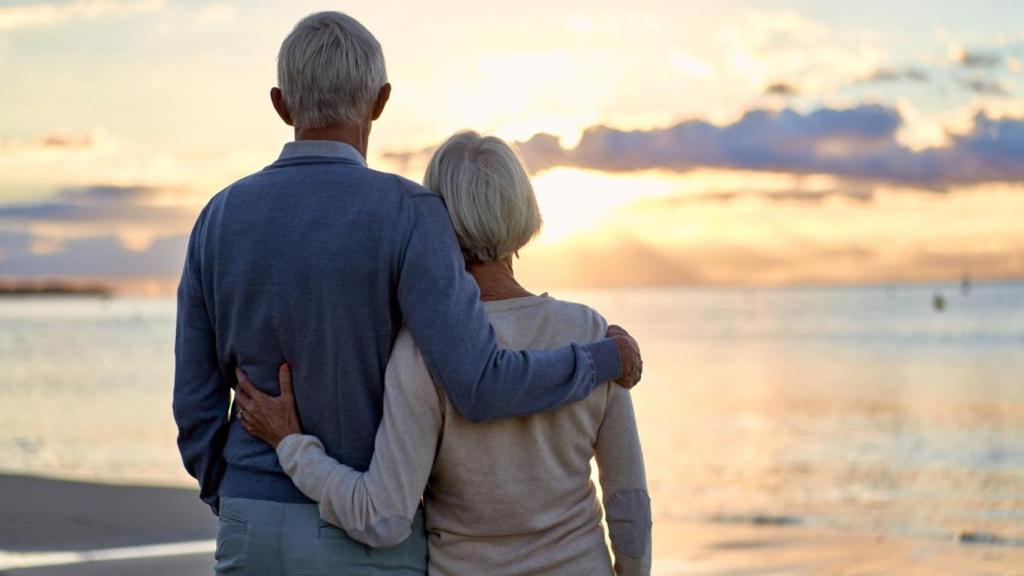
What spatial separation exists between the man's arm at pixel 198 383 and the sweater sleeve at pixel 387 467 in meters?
0.25

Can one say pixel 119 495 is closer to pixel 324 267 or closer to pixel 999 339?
pixel 324 267

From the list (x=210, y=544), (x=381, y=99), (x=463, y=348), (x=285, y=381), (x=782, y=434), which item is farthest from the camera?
(x=782, y=434)

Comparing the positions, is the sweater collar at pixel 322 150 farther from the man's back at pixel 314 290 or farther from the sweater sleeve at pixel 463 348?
the sweater sleeve at pixel 463 348

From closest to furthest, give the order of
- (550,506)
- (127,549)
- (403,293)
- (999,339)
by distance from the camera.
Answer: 1. (403,293)
2. (550,506)
3. (127,549)
4. (999,339)

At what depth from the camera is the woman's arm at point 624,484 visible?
8.35 feet

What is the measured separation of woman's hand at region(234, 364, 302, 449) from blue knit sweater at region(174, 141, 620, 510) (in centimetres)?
2

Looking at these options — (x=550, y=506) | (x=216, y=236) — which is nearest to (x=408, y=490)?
(x=550, y=506)

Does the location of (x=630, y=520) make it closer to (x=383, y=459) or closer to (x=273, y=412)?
(x=383, y=459)

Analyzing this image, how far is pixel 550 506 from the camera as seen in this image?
2.49 m

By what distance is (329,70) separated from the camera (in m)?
2.42

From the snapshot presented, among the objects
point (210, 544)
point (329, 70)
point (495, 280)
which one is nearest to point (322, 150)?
point (329, 70)

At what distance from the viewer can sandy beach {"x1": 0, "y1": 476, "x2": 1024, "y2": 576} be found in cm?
662

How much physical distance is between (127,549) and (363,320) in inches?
208

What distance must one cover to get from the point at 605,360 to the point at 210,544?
5.24 meters
